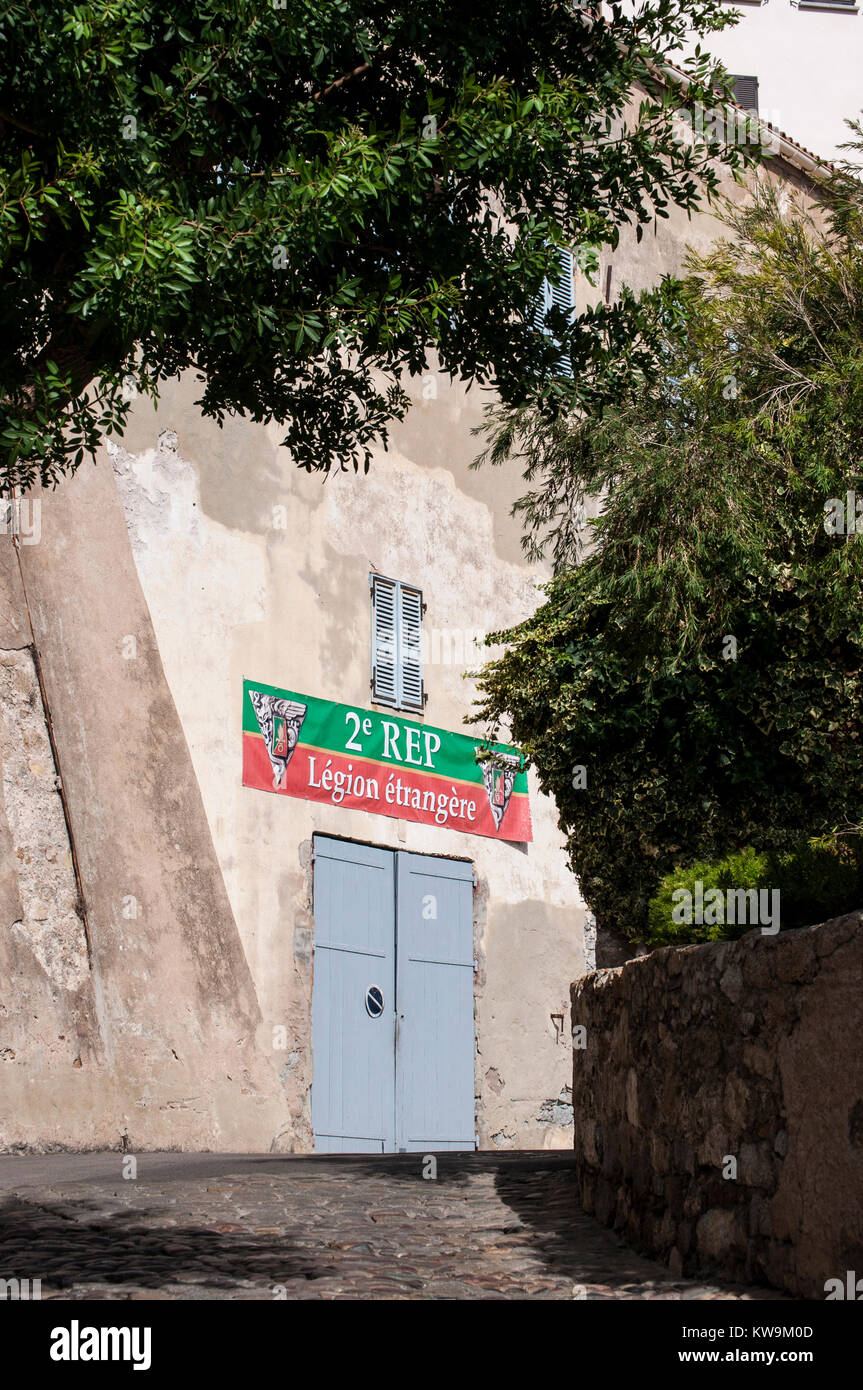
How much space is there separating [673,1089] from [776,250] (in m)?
5.91

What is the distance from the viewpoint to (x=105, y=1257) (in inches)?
222

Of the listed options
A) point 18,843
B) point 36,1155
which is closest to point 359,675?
point 18,843

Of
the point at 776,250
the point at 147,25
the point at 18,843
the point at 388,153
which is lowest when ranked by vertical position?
the point at 18,843

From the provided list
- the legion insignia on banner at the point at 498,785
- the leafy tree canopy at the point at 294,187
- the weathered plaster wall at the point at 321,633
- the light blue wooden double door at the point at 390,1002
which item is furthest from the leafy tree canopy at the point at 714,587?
the legion insignia on banner at the point at 498,785

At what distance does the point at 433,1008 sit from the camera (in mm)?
14734

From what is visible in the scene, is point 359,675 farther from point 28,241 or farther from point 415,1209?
point 28,241

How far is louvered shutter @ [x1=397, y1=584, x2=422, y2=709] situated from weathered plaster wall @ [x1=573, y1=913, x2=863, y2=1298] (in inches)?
348

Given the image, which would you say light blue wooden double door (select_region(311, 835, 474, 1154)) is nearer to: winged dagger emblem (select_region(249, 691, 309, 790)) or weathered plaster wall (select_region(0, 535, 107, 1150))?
winged dagger emblem (select_region(249, 691, 309, 790))

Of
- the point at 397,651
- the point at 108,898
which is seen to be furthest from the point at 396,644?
the point at 108,898

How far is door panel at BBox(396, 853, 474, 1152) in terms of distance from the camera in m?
14.3

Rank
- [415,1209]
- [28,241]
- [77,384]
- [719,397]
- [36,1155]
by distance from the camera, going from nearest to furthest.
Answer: [28,241] < [77,384] < [415,1209] < [719,397] < [36,1155]

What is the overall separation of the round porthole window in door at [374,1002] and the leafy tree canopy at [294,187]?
347 inches

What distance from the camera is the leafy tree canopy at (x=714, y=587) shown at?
8.09 metres

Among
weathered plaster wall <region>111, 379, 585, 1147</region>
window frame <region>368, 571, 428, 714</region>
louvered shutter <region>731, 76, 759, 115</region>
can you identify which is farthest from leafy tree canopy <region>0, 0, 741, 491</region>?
louvered shutter <region>731, 76, 759, 115</region>
